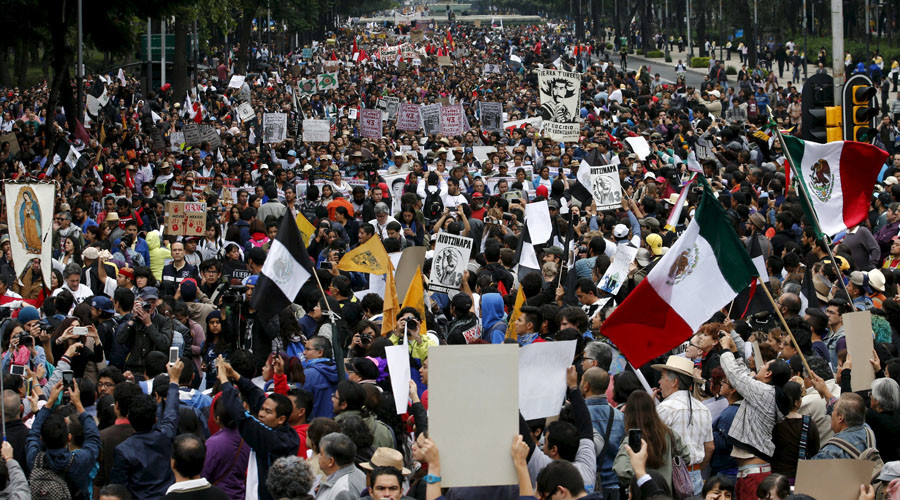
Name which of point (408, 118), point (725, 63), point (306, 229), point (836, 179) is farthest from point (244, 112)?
point (725, 63)

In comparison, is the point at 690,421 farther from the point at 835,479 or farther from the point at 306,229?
the point at 306,229

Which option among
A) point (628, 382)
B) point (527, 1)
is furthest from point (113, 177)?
point (527, 1)

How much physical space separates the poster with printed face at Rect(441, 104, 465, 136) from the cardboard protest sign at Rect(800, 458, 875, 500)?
2032cm

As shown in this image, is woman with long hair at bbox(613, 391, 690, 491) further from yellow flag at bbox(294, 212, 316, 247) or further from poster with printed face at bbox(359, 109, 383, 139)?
poster with printed face at bbox(359, 109, 383, 139)

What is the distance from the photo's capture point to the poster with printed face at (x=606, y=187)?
16.3m

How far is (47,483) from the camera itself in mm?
7449

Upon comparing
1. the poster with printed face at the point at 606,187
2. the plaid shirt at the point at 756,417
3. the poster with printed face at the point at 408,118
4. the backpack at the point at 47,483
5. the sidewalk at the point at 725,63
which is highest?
the sidewalk at the point at 725,63

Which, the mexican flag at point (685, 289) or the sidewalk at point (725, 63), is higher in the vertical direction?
the sidewalk at point (725, 63)

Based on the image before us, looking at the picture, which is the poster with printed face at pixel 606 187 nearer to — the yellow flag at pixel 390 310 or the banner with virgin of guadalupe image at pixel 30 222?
the yellow flag at pixel 390 310

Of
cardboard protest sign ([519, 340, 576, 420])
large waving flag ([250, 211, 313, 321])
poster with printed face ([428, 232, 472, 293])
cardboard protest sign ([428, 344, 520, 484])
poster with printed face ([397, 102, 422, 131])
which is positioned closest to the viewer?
cardboard protest sign ([428, 344, 520, 484])

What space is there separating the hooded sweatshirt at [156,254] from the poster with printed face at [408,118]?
13.1 m

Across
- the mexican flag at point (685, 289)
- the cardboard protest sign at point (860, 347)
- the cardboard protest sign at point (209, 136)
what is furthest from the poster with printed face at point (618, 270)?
the cardboard protest sign at point (209, 136)

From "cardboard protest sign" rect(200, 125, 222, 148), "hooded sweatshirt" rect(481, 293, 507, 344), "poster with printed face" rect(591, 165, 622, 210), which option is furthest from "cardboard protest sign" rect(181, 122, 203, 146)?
"hooded sweatshirt" rect(481, 293, 507, 344)

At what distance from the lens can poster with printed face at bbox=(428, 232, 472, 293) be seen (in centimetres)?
1266
